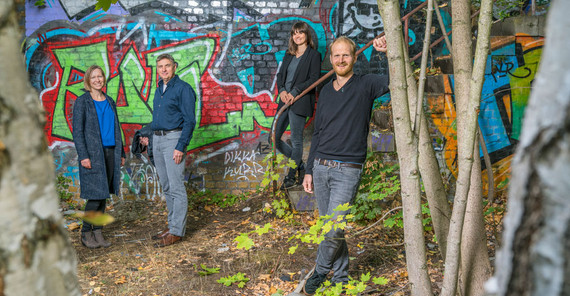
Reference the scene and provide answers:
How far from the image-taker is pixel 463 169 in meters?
2.28

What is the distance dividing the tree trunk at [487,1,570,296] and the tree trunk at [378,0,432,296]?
1.52m

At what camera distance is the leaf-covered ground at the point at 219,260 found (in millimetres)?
3723

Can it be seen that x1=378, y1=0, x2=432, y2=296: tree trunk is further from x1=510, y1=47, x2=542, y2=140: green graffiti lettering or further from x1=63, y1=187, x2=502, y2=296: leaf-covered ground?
x1=510, y1=47, x2=542, y2=140: green graffiti lettering

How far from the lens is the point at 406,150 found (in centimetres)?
225

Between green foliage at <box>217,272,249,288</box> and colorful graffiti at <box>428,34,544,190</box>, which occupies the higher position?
colorful graffiti at <box>428,34,544,190</box>

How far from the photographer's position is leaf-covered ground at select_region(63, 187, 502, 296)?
372 centimetres

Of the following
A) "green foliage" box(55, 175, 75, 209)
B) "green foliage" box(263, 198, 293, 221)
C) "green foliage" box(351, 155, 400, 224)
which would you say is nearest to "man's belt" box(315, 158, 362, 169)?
"green foliage" box(351, 155, 400, 224)

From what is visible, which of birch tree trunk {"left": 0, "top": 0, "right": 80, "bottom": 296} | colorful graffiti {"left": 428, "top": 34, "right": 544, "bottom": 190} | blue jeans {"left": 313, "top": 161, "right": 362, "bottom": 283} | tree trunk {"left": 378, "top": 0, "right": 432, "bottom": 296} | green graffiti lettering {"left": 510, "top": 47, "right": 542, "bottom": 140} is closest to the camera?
birch tree trunk {"left": 0, "top": 0, "right": 80, "bottom": 296}

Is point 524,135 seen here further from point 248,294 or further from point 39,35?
point 39,35

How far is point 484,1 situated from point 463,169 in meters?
→ 0.80

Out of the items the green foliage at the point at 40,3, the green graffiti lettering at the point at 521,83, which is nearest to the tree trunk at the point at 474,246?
the green graffiti lettering at the point at 521,83

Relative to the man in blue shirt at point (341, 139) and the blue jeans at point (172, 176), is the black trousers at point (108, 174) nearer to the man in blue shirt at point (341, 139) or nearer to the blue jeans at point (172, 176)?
the blue jeans at point (172, 176)

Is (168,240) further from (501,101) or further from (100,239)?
(501,101)

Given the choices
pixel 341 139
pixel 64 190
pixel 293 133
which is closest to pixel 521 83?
pixel 293 133
